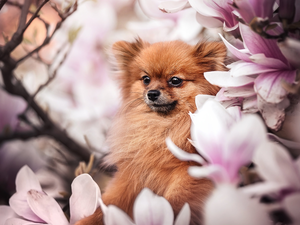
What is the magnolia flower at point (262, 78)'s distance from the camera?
0.30 m

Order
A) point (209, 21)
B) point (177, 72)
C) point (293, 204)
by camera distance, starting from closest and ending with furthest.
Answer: point (293, 204) → point (209, 21) → point (177, 72)

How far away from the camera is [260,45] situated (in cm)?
32

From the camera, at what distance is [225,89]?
14.0 inches

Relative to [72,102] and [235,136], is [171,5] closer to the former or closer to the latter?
[235,136]

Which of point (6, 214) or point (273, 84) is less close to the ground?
point (273, 84)

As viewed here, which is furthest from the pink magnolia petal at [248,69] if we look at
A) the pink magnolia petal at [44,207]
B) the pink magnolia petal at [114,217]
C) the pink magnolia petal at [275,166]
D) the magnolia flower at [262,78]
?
the pink magnolia petal at [44,207]

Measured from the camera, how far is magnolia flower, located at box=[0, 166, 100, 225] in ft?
1.35

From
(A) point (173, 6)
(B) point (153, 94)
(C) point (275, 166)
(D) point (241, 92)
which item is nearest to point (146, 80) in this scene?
(B) point (153, 94)

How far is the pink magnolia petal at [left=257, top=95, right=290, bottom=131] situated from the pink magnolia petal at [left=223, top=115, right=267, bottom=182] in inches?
2.3

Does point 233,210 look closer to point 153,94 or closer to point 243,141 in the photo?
point 243,141

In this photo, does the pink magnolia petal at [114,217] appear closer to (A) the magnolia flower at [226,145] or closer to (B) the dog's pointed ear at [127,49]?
(A) the magnolia flower at [226,145]

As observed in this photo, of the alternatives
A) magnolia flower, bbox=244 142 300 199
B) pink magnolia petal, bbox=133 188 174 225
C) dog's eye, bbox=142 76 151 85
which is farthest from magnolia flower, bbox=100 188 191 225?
dog's eye, bbox=142 76 151 85

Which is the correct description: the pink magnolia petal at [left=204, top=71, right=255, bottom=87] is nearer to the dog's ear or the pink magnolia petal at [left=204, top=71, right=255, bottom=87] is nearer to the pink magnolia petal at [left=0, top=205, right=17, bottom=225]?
the dog's ear

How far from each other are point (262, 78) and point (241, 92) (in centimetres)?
3
